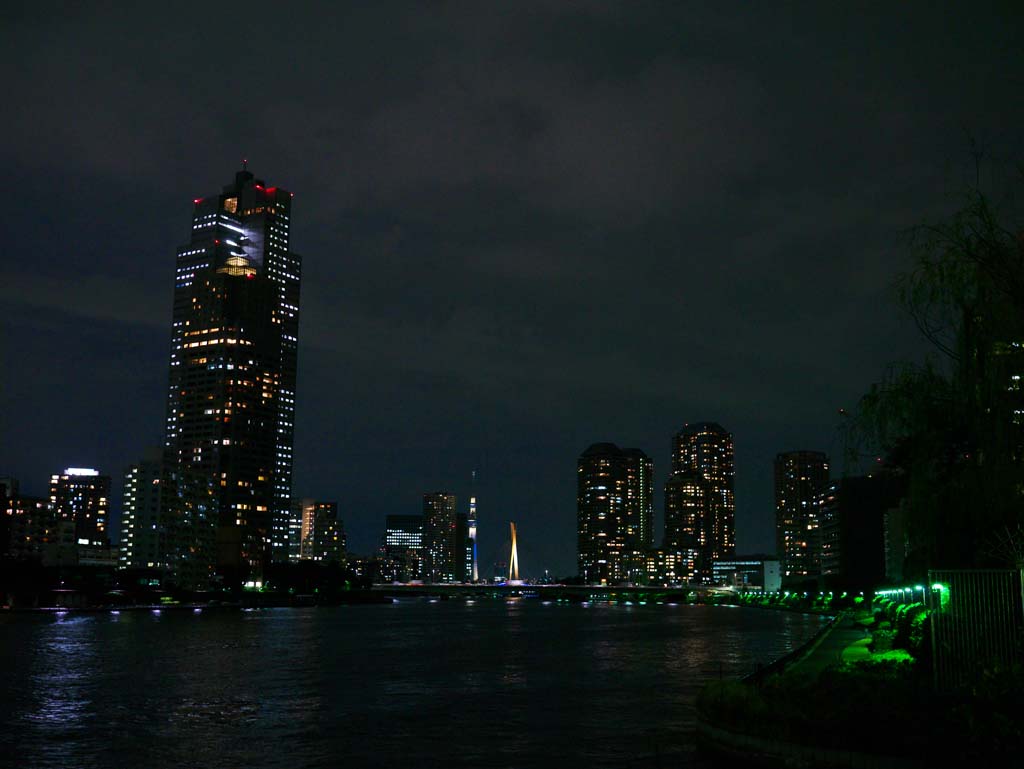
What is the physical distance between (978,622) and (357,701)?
3116 cm

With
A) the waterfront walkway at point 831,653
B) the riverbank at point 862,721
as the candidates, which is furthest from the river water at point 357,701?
the waterfront walkway at point 831,653

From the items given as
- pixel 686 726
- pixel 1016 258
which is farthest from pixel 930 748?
pixel 686 726

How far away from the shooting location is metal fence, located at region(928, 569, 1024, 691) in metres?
28.3

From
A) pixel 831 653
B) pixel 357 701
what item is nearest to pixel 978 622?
pixel 357 701

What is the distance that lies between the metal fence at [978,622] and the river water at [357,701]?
779 cm

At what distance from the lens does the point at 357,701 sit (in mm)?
49781

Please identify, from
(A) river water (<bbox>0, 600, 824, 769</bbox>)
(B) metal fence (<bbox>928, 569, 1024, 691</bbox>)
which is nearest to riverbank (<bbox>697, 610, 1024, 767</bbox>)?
(B) metal fence (<bbox>928, 569, 1024, 691</bbox>)

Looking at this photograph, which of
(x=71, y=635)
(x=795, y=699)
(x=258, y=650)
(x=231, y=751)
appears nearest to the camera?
(x=795, y=699)

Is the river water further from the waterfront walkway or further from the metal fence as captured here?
the metal fence

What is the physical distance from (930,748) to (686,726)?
52.7ft

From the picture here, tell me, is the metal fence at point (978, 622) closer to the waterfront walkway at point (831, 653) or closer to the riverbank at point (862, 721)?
the riverbank at point (862, 721)

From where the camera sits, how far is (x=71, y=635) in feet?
377

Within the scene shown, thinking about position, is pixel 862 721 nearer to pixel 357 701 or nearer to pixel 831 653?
pixel 357 701

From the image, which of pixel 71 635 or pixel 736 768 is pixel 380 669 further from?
pixel 71 635
